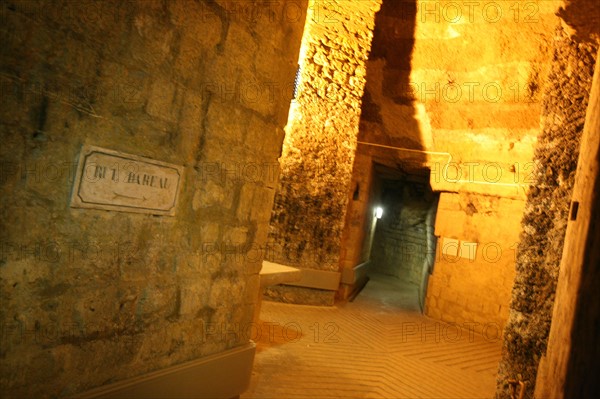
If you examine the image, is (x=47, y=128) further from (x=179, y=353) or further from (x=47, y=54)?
→ (x=179, y=353)

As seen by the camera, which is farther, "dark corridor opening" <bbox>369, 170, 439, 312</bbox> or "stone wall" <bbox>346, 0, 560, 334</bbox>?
"dark corridor opening" <bbox>369, 170, 439, 312</bbox>

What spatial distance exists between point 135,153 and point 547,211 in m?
2.37

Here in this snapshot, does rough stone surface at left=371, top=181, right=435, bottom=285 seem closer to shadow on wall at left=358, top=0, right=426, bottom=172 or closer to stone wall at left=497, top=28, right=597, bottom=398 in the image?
shadow on wall at left=358, top=0, right=426, bottom=172

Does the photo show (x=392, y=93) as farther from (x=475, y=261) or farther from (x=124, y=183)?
(x=124, y=183)

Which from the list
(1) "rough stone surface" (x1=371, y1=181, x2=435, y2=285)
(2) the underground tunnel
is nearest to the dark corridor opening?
(1) "rough stone surface" (x1=371, y1=181, x2=435, y2=285)

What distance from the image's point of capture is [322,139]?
6.00m

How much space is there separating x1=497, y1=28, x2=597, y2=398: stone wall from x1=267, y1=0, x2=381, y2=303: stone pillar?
3.89 meters

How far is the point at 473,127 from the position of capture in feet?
19.5

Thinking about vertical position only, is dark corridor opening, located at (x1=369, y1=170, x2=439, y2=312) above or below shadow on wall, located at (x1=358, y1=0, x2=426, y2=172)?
below

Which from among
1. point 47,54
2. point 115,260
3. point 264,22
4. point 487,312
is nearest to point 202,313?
point 115,260

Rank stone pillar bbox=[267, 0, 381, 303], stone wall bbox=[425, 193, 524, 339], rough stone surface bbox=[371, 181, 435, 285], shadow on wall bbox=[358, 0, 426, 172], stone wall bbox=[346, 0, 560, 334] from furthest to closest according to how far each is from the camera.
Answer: rough stone surface bbox=[371, 181, 435, 285] < shadow on wall bbox=[358, 0, 426, 172] < stone pillar bbox=[267, 0, 381, 303] < stone wall bbox=[425, 193, 524, 339] < stone wall bbox=[346, 0, 560, 334]

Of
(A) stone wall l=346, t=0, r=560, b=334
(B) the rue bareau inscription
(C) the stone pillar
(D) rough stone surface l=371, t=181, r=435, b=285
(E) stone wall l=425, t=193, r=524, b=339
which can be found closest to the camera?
(B) the rue bareau inscription

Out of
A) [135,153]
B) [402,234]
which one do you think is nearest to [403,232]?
[402,234]

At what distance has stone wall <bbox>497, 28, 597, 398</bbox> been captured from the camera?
6.68 feet
